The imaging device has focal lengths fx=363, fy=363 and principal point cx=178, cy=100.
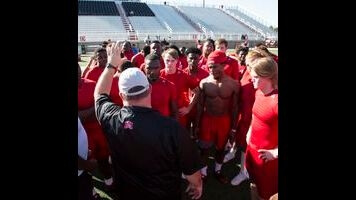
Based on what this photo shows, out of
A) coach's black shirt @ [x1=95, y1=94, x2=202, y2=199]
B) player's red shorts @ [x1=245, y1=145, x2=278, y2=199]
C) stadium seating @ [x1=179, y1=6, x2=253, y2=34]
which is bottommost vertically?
player's red shorts @ [x1=245, y1=145, x2=278, y2=199]

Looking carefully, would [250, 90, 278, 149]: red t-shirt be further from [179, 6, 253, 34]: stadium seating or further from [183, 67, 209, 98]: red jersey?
[179, 6, 253, 34]: stadium seating

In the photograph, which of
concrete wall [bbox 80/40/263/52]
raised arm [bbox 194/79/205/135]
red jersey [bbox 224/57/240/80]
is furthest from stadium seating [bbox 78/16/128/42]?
raised arm [bbox 194/79/205/135]

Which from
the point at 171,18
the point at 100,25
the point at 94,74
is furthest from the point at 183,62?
the point at 171,18

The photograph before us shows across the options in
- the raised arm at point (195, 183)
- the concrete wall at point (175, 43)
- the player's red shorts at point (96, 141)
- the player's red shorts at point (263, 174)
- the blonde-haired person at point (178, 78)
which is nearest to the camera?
the raised arm at point (195, 183)

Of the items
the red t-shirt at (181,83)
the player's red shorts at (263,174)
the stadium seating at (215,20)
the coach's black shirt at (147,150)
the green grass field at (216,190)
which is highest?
the stadium seating at (215,20)

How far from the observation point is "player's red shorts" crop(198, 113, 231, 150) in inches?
211

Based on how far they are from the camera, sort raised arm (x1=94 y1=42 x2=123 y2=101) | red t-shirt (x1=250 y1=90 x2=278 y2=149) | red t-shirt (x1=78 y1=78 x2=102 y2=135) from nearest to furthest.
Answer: raised arm (x1=94 y1=42 x2=123 y2=101)
red t-shirt (x1=250 y1=90 x2=278 y2=149)
red t-shirt (x1=78 y1=78 x2=102 y2=135)

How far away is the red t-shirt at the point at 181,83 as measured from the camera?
560cm

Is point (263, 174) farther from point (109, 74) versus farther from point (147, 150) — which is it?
point (109, 74)

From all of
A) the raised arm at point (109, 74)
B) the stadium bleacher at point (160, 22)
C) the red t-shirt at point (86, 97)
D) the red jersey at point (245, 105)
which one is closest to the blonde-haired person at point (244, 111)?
the red jersey at point (245, 105)

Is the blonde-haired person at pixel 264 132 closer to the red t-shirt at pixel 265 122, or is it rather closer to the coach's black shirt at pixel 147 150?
the red t-shirt at pixel 265 122

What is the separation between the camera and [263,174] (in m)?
3.73
